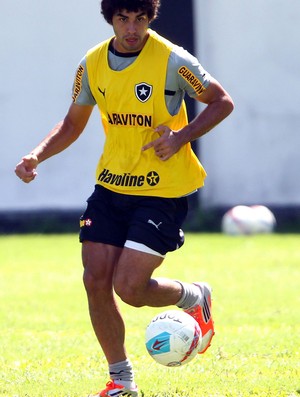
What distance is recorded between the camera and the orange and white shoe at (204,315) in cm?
666

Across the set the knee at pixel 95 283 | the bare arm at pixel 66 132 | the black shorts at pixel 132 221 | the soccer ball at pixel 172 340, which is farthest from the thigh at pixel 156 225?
the bare arm at pixel 66 132

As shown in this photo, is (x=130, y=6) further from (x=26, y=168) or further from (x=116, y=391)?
(x=116, y=391)

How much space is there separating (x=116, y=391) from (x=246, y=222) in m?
10.1

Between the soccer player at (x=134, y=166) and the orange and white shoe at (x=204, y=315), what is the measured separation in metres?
0.38

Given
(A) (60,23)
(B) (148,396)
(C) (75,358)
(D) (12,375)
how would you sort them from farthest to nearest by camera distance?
1. (A) (60,23)
2. (C) (75,358)
3. (D) (12,375)
4. (B) (148,396)

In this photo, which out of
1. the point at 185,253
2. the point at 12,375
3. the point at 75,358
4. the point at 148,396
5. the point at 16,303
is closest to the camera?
the point at 148,396

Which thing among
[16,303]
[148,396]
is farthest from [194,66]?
[16,303]

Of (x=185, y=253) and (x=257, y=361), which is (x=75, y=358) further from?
(x=185, y=253)

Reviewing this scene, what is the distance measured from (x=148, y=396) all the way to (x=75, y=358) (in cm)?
132

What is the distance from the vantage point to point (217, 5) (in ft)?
57.2

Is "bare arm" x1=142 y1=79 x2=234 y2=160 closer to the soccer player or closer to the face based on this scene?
the soccer player

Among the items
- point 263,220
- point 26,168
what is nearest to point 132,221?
point 26,168

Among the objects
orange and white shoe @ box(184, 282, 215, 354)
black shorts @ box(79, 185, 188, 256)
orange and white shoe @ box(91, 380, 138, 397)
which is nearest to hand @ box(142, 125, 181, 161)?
black shorts @ box(79, 185, 188, 256)

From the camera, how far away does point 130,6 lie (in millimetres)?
6098
